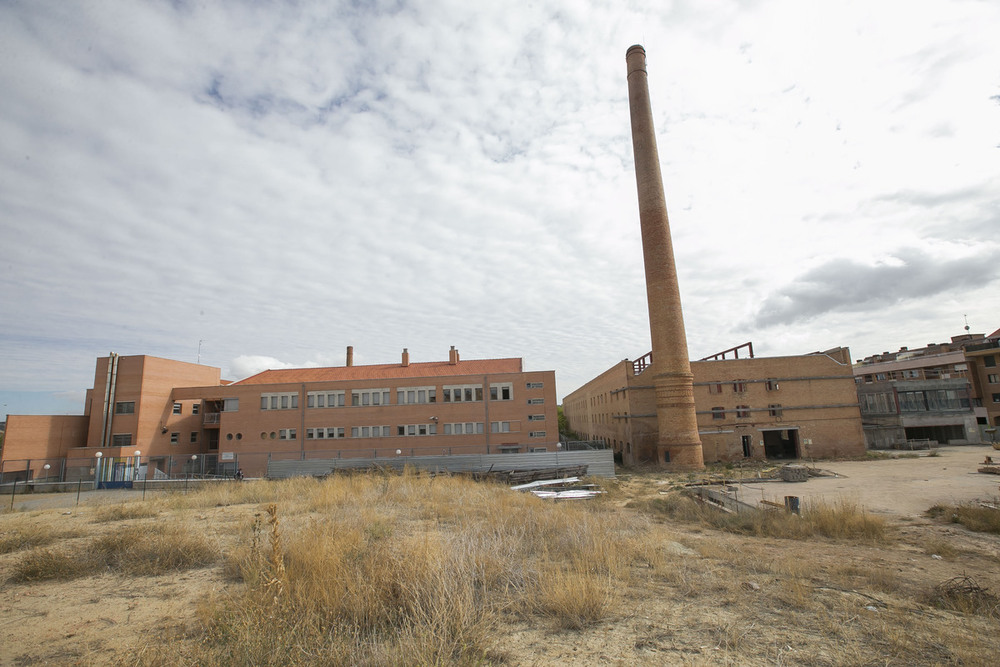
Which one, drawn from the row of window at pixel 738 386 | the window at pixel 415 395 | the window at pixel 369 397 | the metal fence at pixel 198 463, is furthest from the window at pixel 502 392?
the row of window at pixel 738 386

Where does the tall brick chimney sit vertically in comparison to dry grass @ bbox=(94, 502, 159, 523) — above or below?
above

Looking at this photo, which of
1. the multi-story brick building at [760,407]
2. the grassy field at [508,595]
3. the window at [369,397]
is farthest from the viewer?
the window at [369,397]

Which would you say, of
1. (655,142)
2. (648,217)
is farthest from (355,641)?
(655,142)

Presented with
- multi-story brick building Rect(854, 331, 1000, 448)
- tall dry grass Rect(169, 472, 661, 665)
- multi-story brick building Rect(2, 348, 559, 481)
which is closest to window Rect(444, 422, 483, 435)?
multi-story brick building Rect(2, 348, 559, 481)

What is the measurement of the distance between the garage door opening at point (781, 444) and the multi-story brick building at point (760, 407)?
0.32ft

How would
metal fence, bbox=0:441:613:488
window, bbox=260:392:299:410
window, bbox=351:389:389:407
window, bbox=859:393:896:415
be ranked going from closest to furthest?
metal fence, bbox=0:441:613:488
window, bbox=351:389:389:407
window, bbox=260:392:299:410
window, bbox=859:393:896:415

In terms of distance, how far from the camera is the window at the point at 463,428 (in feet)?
129

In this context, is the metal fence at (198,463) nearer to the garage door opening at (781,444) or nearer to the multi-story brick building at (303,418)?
the multi-story brick building at (303,418)

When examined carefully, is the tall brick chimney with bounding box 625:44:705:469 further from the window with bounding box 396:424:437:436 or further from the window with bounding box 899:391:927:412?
the window with bounding box 899:391:927:412

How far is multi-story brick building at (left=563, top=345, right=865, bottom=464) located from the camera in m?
36.8

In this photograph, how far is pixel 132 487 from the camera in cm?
2891

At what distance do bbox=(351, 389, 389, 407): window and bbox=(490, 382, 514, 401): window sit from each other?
8769 millimetres

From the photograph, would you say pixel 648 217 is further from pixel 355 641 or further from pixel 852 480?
pixel 355 641

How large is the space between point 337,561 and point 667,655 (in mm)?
4119
